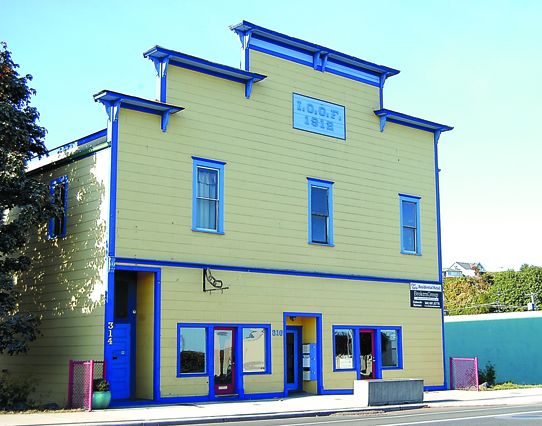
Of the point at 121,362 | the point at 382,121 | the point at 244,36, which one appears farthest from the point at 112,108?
the point at 382,121

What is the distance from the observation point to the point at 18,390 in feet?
71.9

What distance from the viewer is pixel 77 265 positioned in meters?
20.9

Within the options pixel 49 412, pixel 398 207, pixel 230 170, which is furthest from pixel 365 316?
pixel 49 412

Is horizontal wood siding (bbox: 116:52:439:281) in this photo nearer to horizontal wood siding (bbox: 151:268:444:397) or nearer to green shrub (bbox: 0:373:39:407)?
horizontal wood siding (bbox: 151:268:444:397)

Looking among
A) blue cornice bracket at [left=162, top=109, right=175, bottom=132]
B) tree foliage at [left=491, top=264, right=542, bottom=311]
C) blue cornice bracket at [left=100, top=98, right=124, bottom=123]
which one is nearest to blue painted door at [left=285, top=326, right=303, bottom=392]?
blue cornice bracket at [left=162, top=109, right=175, bottom=132]

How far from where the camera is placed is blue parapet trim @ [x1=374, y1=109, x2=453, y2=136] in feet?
88.2

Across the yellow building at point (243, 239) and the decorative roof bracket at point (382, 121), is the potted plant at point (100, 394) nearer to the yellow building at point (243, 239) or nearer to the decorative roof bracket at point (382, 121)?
the yellow building at point (243, 239)

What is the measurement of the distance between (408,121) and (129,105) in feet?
40.7

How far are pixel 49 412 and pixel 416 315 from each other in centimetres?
1492

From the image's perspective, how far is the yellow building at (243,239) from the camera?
20141 millimetres

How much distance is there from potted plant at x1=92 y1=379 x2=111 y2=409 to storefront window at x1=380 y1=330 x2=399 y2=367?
37.4 feet

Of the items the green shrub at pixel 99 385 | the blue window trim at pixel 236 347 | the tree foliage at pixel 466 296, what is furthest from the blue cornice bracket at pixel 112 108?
the tree foliage at pixel 466 296

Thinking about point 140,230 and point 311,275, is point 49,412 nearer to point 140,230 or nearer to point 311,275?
point 140,230

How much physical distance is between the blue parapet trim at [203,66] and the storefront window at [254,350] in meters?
7.85
